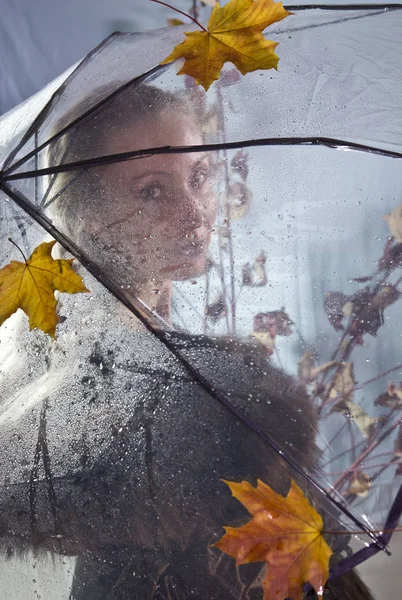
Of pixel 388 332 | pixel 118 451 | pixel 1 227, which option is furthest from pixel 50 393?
pixel 388 332

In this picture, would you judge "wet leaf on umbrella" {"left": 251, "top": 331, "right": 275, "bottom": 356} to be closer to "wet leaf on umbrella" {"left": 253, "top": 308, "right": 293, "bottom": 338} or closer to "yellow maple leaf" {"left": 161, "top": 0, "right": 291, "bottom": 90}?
"wet leaf on umbrella" {"left": 253, "top": 308, "right": 293, "bottom": 338}

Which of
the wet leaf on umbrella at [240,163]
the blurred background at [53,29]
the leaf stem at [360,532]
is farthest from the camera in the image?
the blurred background at [53,29]

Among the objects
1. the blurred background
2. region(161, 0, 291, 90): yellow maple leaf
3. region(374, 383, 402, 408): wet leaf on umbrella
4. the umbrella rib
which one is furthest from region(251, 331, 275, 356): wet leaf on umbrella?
the blurred background

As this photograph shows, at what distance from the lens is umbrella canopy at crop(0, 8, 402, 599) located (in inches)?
25.5

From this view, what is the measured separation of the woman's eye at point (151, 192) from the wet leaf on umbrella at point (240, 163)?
0.30 ft

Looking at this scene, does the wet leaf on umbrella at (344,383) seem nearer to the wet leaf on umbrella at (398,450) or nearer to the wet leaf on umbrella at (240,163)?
the wet leaf on umbrella at (398,450)

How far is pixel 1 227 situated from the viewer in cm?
89

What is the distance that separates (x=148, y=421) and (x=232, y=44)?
1.60 ft

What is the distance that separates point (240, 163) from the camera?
0.73 meters

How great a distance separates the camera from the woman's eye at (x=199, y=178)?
0.74m

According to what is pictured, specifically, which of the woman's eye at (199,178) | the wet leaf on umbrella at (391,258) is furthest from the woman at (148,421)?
the wet leaf on umbrella at (391,258)

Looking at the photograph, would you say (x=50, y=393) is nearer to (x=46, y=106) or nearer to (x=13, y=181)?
(x=13, y=181)

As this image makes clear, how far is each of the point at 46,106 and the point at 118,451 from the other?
550mm

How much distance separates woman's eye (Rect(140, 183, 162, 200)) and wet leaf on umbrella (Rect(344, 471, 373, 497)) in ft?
1.24
